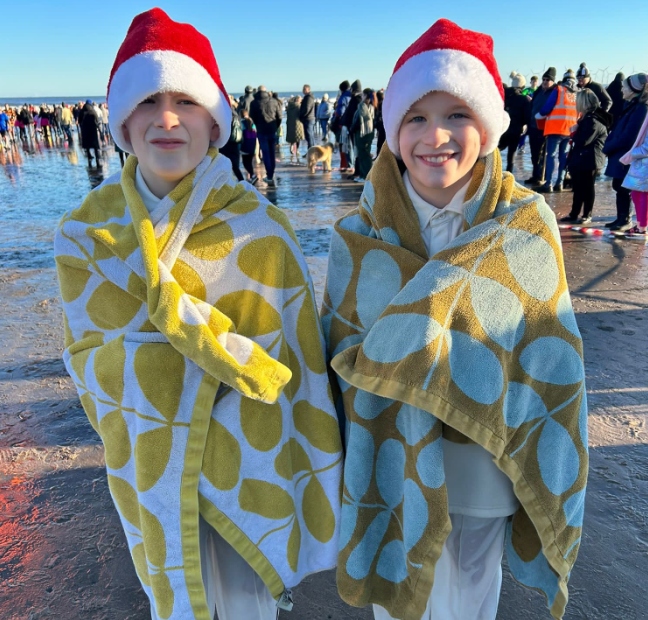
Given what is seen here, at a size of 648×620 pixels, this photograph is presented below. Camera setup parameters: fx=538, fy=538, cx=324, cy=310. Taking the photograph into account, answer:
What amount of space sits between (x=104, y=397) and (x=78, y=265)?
1.23ft

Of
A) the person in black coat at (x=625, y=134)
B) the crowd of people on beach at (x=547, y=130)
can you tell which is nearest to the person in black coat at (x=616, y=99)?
the crowd of people on beach at (x=547, y=130)

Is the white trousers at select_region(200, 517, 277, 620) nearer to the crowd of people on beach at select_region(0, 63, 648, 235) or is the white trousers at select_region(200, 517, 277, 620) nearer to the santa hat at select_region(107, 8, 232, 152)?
the santa hat at select_region(107, 8, 232, 152)

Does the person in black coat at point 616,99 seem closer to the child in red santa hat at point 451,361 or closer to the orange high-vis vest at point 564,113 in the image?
the orange high-vis vest at point 564,113

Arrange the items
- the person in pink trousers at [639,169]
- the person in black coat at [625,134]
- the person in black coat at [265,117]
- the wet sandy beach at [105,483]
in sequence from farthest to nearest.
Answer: the person in black coat at [265,117] → the person in black coat at [625,134] → the person in pink trousers at [639,169] → the wet sandy beach at [105,483]

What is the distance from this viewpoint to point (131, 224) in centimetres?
145

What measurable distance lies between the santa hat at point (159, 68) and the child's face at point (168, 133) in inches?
1.3

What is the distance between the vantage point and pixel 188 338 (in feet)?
4.36

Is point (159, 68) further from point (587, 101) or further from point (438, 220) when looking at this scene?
point (587, 101)

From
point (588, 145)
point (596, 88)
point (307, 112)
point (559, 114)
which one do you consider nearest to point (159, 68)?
point (588, 145)

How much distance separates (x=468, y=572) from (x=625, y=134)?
5.95 m

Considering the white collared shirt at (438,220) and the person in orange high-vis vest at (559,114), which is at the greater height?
the person in orange high-vis vest at (559,114)

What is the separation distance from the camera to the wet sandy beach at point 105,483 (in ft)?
6.47

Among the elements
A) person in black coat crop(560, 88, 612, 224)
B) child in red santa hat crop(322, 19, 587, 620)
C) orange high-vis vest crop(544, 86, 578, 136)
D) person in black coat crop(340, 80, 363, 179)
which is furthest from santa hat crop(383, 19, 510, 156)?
person in black coat crop(340, 80, 363, 179)

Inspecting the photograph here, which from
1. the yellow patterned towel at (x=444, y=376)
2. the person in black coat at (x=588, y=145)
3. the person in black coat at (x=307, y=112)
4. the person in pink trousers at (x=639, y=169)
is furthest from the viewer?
the person in black coat at (x=307, y=112)
